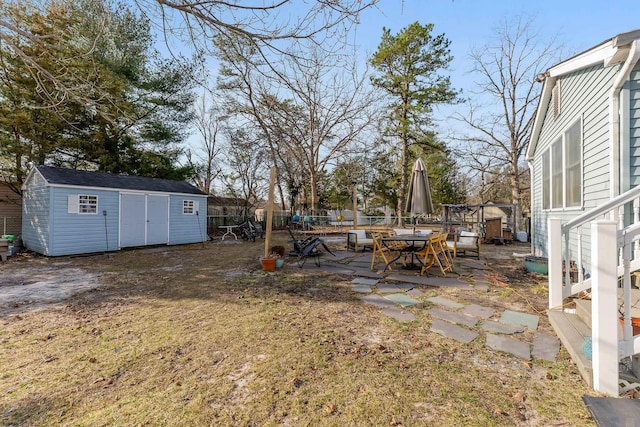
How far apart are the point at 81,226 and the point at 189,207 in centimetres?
363

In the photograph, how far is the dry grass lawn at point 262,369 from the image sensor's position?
1.88 m

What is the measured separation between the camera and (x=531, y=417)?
1824 millimetres

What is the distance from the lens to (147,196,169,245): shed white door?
1061 cm

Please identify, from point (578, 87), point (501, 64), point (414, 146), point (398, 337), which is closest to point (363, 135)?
point (414, 146)

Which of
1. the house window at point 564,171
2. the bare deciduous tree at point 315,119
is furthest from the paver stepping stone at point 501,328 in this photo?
the bare deciduous tree at point 315,119

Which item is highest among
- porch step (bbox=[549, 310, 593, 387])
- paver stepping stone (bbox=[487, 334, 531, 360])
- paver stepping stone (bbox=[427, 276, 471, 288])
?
porch step (bbox=[549, 310, 593, 387])

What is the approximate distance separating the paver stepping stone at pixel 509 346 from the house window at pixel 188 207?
11201 millimetres

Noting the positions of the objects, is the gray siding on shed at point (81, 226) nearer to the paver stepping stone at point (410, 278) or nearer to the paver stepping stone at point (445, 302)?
the paver stepping stone at point (410, 278)

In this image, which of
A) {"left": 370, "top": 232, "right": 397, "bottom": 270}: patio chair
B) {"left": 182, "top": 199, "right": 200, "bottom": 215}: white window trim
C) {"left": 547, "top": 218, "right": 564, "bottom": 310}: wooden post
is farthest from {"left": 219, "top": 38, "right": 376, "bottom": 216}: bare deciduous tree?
{"left": 547, "top": 218, "right": 564, "bottom": 310}: wooden post

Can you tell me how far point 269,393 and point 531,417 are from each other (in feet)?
5.27

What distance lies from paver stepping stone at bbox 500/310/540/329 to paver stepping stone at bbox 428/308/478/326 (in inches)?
13.2

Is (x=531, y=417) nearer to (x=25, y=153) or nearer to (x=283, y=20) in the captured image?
(x=283, y=20)

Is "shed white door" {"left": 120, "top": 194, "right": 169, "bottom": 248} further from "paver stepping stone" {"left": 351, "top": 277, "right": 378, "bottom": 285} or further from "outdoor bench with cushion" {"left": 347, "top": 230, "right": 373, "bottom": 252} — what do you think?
"paver stepping stone" {"left": 351, "top": 277, "right": 378, "bottom": 285}

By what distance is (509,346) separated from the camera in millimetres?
2785
